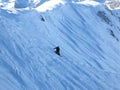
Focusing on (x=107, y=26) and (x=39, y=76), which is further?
(x=107, y=26)

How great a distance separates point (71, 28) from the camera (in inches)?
1372

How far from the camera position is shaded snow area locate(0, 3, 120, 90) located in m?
21.8

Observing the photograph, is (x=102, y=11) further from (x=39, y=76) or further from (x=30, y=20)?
(x=39, y=76)

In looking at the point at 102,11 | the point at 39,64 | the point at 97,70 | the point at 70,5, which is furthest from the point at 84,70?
the point at 102,11

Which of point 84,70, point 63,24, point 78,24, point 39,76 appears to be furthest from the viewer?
point 78,24

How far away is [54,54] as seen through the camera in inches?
1041

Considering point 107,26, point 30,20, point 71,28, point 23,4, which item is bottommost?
point 23,4

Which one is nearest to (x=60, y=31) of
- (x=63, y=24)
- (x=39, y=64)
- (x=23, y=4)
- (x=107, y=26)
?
(x=63, y=24)

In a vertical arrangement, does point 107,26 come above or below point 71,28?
below

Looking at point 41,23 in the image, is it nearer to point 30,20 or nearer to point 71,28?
point 30,20

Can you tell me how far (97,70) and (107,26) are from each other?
1511 cm

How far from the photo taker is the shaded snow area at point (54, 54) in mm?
21848

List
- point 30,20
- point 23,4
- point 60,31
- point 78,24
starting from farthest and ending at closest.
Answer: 1. point 23,4
2. point 78,24
3. point 60,31
4. point 30,20

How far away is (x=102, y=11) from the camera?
4584 cm
